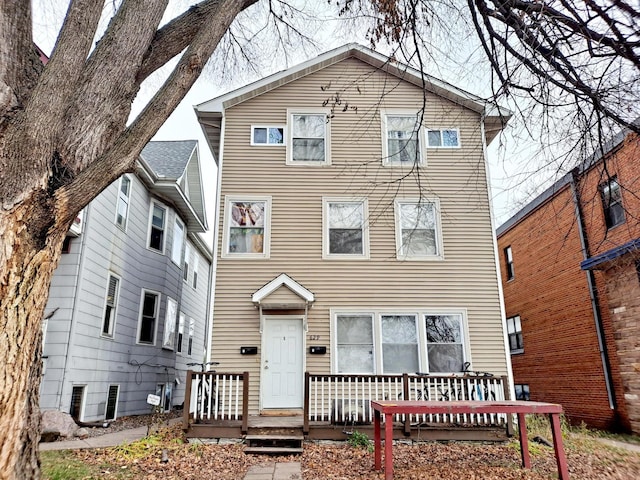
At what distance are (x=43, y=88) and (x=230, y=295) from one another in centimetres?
736

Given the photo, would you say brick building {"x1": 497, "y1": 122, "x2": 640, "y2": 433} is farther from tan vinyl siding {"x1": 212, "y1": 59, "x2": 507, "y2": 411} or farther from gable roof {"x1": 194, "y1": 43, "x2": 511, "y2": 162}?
gable roof {"x1": 194, "y1": 43, "x2": 511, "y2": 162}

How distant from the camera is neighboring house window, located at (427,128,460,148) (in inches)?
452

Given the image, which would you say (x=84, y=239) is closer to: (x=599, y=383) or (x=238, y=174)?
(x=238, y=174)

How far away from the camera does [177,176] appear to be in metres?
14.0

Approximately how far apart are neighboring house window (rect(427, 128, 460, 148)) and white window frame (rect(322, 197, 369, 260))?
2314 millimetres

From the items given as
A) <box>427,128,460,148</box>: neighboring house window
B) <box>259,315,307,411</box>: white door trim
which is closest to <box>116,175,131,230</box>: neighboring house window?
<box>259,315,307,411</box>: white door trim

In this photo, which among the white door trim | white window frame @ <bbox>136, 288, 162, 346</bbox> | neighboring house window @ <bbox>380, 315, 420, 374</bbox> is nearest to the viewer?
the white door trim

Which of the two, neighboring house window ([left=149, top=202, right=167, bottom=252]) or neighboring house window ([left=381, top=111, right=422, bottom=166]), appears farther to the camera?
neighboring house window ([left=149, top=202, right=167, bottom=252])

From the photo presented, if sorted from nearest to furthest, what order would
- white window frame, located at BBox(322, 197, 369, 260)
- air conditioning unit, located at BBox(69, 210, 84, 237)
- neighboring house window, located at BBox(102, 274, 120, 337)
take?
air conditioning unit, located at BBox(69, 210, 84, 237) → white window frame, located at BBox(322, 197, 369, 260) → neighboring house window, located at BBox(102, 274, 120, 337)

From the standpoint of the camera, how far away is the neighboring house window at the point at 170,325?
1416cm

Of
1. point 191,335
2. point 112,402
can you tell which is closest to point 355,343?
point 112,402

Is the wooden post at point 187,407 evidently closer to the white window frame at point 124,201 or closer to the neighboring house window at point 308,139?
the white window frame at point 124,201

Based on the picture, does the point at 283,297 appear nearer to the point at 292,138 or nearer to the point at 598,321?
the point at 292,138

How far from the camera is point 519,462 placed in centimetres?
677
